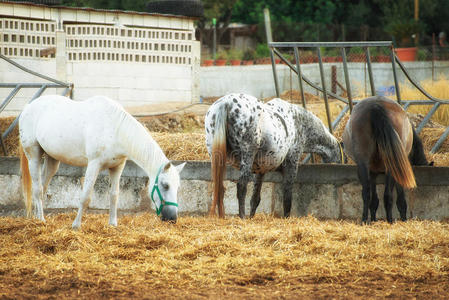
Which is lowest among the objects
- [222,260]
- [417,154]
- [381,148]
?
[222,260]

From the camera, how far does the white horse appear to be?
662 centimetres

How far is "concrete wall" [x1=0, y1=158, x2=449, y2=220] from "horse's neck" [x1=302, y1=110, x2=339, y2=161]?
370 mm

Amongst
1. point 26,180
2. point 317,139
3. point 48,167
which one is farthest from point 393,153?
point 26,180

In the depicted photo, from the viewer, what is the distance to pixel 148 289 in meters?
4.58

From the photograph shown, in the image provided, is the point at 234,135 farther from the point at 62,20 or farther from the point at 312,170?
the point at 62,20

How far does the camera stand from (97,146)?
6.67 m

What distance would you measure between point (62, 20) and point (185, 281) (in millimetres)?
13566

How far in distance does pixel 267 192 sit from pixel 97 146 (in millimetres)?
2525

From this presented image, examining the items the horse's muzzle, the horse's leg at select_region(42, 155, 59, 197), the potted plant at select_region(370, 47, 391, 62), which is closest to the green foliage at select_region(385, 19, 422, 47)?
the potted plant at select_region(370, 47, 391, 62)

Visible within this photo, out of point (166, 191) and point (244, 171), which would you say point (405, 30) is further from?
point (166, 191)

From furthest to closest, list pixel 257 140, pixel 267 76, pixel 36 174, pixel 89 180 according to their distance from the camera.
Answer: pixel 267 76 → pixel 257 140 → pixel 36 174 → pixel 89 180

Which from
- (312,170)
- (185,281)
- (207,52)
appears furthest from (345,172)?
(207,52)

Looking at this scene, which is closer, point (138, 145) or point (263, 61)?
point (138, 145)

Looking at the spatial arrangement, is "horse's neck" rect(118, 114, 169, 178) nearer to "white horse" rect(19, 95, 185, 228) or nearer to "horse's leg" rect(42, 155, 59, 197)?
"white horse" rect(19, 95, 185, 228)
